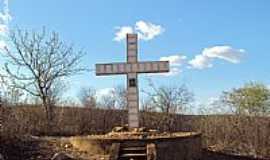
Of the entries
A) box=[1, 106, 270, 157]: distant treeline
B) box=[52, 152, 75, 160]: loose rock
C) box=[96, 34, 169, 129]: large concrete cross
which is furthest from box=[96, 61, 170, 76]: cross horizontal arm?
box=[52, 152, 75, 160]: loose rock

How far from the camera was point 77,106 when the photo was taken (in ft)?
79.8

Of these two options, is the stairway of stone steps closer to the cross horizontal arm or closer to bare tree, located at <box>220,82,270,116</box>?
the cross horizontal arm

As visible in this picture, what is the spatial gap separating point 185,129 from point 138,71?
25.5 feet

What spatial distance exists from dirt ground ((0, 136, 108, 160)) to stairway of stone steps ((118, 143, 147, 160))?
0.52 m

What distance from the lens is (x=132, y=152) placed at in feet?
47.0

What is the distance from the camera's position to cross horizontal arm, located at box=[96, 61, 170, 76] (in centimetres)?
1806

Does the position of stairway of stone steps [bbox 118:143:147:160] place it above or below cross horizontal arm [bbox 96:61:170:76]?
below

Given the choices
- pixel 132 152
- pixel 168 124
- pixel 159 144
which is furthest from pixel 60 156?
pixel 168 124

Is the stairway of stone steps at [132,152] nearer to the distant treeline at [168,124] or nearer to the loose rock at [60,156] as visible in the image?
the loose rock at [60,156]

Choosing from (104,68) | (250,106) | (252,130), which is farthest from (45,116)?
(250,106)

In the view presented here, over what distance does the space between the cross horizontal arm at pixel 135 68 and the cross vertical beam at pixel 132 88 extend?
0.08 meters

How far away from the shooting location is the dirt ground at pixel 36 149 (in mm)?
13750

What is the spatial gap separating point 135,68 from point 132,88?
0.77 meters

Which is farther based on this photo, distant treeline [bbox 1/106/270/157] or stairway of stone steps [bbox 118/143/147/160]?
distant treeline [bbox 1/106/270/157]
